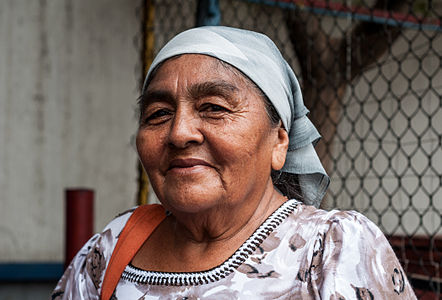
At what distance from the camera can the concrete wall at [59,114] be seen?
4.74 m

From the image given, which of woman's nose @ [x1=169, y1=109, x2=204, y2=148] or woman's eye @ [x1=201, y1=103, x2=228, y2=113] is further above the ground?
woman's eye @ [x1=201, y1=103, x2=228, y2=113]

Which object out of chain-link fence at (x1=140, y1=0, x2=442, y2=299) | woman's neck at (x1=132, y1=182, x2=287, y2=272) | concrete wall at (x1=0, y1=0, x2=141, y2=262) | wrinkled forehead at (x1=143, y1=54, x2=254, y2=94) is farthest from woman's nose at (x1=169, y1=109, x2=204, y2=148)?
concrete wall at (x1=0, y1=0, x2=141, y2=262)

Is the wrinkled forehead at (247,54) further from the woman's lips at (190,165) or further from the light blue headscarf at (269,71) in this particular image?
the woman's lips at (190,165)

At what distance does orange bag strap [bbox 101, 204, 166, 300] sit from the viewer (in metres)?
1.59

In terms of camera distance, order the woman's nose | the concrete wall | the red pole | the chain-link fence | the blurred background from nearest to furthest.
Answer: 1. the woman's nose
2. the red pole
3. the chain-link fence
4. the blurred background
5. the concrete wall

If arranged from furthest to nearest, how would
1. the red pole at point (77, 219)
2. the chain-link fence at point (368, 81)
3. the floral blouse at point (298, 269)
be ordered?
the chain-link fence at point (368, 81), the red pole at point (77, 219), the floral blouse at point (298, 269)

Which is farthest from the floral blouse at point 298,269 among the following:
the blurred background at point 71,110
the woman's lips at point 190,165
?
Result: the blurred background at point 71,110

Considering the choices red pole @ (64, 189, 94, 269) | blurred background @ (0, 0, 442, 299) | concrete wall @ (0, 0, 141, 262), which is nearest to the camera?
red pole @ (64, 189, 94, 269)

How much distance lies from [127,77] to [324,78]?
2.03 m

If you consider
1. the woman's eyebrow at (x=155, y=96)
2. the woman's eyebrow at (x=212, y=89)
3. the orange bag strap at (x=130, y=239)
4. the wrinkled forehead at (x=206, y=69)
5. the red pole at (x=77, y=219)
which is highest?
the wrinkled forehead at (x=206, y=69)

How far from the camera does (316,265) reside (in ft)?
4.38

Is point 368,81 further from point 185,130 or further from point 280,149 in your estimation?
point 185,130

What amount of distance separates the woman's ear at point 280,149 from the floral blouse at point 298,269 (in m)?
0.12

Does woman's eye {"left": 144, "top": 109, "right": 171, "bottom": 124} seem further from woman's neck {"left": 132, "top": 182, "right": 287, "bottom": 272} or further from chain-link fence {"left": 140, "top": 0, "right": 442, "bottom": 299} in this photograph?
chain-link fence {"left": 140, "top": 0, "right": 442, "bottom": 299}
